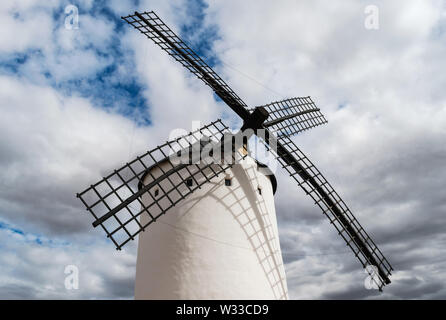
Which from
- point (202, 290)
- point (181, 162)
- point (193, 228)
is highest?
point (181, 162)

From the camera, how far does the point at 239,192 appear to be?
8734 millimetres

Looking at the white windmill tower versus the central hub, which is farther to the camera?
the central hub

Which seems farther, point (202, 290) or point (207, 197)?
point (207, 197)

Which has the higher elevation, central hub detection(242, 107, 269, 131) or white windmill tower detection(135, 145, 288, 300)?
central hub detection(242, 107, 269, 131)

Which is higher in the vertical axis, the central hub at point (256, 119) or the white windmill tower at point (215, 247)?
the central hub at point (256, 119)

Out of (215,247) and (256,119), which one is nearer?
(215,247)

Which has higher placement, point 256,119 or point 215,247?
point 256,119

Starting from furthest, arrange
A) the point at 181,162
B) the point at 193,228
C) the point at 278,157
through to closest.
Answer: the point at 278,157, the point at 181,162, the point at 193,228

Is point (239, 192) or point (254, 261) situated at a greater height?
point (239, 192)

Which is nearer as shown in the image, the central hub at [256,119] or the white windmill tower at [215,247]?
the white windmill tower at [215,247]
